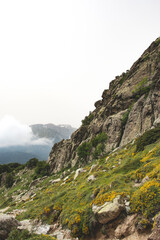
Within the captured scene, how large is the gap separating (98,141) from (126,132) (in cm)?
1276

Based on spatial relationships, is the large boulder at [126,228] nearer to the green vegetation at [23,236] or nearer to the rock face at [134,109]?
the green vegetation at [23,236]

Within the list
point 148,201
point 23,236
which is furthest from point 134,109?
point 23,236

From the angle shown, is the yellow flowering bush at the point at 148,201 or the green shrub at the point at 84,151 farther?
the green shrub at the point at 84,151

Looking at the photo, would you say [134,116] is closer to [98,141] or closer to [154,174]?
[98,141]

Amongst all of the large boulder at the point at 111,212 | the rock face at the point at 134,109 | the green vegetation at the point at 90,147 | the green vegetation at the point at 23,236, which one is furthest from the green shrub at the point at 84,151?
the green vegetation at the point at 23,236

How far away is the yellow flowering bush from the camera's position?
20.6 feet

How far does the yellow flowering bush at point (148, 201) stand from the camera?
6.27 meters

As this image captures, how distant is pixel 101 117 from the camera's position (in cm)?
6109

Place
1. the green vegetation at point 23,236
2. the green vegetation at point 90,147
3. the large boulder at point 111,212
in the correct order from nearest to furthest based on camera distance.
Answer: the large boulder at point 111,212 → the green vegetation at point 23,236 → the green vegetation at point 90,147

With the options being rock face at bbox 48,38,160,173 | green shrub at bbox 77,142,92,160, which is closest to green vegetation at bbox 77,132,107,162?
green shrub at bbox 77,142,92,160

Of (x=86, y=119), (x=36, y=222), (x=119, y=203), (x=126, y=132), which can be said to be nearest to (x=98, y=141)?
(x=126, y=132)

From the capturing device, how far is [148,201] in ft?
22.0

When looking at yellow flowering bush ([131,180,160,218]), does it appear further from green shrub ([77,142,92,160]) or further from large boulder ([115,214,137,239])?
green shrub ([77,142,92,160])

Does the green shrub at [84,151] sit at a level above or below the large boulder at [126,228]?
above
